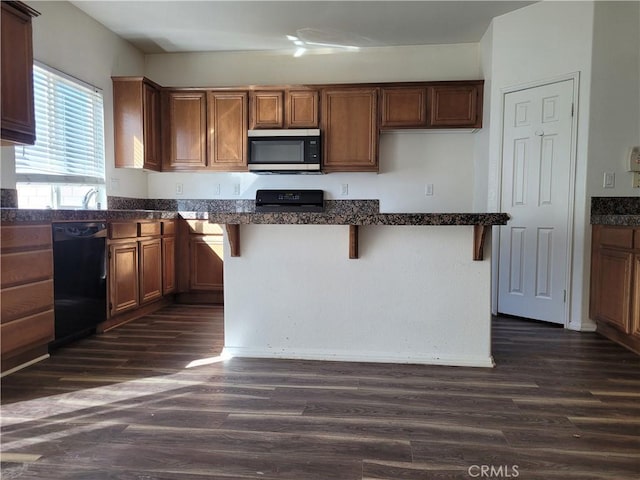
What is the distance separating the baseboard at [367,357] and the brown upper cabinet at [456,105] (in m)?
2.35

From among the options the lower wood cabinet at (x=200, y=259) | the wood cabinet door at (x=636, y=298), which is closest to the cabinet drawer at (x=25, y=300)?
the lower wood cabinet at (x=200, y=259)

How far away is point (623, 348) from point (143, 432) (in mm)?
2880

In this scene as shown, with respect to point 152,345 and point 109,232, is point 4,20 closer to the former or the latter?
point 109,232

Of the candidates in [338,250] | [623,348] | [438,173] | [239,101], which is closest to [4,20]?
[239,101]

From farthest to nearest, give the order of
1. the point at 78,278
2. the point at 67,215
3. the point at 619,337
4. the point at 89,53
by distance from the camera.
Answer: the point at 89,53 → the point at 619,337 → the point at 78,278 → the point at 67,215

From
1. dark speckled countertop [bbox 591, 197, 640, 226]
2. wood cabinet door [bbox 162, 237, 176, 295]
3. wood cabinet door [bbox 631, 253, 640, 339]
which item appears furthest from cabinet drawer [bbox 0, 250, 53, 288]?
dark speckled countertop [bbox 591, 197, 640, 226]

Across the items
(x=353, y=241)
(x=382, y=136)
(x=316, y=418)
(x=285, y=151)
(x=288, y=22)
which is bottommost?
(x=316, y=418)

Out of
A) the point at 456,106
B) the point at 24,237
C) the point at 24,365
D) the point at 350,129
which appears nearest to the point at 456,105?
the point at 456,106

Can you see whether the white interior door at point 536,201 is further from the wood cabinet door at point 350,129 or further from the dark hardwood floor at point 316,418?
the wood cabinet door at point 350,129

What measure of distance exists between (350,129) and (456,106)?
3.29 ft

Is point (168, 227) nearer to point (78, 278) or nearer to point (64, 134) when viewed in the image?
point (64, 134)

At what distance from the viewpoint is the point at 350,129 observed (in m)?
3.96

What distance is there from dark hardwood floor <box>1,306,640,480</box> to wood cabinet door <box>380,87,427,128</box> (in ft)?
7.42

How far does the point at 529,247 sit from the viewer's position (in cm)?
337
